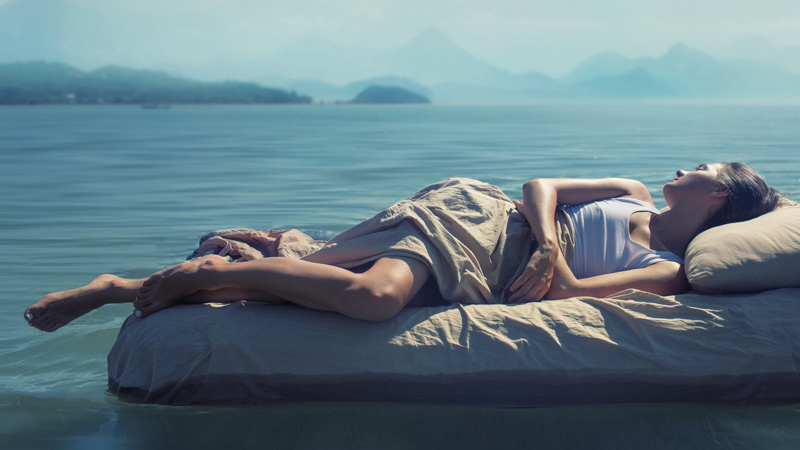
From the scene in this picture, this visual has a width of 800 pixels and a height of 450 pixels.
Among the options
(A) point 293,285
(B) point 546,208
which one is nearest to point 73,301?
(A) point 293,285

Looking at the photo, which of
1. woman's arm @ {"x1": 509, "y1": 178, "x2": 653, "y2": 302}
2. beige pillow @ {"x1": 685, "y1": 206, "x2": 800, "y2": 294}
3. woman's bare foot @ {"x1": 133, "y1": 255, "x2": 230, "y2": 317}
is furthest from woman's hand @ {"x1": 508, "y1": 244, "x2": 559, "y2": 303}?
woman's bare foot @ {"x1": 133, "y1": 255, "x2": 230, "y2": 317}

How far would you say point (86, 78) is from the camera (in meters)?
144

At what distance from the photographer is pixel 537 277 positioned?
11.1 ft

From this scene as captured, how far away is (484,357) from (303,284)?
31.2 inches

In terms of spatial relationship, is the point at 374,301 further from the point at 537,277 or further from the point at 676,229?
the point at 676,229

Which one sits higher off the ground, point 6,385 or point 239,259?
point 239,259

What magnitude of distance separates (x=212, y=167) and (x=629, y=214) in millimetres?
10965

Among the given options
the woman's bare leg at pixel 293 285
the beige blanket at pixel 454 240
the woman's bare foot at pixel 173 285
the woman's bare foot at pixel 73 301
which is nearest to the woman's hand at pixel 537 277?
the beige blanket at pixel 454 240

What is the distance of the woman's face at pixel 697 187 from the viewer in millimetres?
3613

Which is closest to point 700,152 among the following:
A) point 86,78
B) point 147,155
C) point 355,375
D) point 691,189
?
point 147,155

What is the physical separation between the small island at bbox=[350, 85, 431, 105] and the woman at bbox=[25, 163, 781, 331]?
14216 cm

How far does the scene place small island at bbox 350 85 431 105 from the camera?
14488 cm

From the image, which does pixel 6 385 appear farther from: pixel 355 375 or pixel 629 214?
pixel 629 214

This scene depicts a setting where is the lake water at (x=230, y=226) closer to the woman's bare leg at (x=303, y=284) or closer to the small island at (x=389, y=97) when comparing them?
the woman's bare leg at (x=303, y=284)
